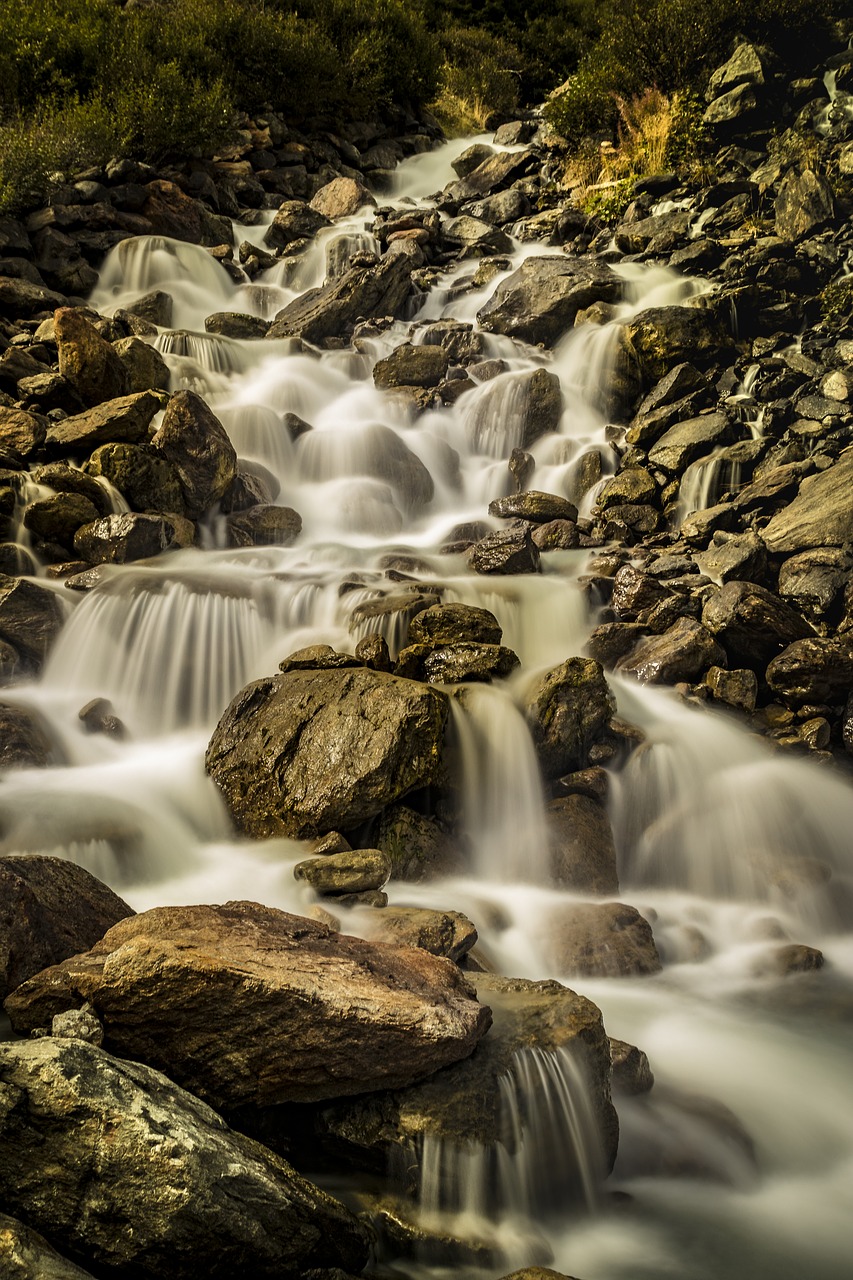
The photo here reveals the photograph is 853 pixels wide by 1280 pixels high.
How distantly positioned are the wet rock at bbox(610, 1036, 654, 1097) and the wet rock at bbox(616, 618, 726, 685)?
15.0 ft

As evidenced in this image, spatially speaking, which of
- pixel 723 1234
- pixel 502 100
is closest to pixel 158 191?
pixel 502 100

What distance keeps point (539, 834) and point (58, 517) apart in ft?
20.1

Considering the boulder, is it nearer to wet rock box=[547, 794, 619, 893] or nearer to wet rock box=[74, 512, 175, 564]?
wet rock box=[74, 512, 175, 564]

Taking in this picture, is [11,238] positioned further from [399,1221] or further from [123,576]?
[399,1221]

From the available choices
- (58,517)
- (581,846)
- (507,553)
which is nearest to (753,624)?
(507,553)

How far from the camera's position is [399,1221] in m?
2.84

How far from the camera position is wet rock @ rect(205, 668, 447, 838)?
582 cm

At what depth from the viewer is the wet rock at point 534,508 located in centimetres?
1113

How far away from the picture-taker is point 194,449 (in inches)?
394

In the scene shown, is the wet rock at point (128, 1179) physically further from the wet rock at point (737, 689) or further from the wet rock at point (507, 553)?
the wet rock at point (507, 553)

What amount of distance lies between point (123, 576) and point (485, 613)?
3.71 metres

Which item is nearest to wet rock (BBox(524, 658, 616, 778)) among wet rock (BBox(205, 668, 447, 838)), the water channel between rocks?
the water channel between rocks

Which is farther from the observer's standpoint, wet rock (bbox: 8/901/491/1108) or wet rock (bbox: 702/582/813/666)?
wet rock (bbox: 702/582/813/666)

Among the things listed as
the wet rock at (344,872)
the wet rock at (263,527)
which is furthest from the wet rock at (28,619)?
the wet rock at (344,872)
